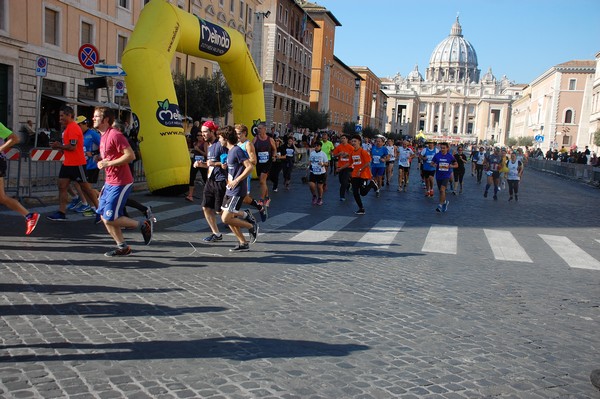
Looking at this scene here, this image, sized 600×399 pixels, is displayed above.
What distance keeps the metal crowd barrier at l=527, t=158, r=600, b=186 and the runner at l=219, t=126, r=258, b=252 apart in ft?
86.1

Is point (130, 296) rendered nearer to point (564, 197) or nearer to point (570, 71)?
point (564, 197)

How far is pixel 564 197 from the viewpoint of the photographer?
71.5 feet

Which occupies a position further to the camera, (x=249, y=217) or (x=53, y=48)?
(x=53, y=48)

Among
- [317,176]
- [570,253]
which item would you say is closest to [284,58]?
[317,176]

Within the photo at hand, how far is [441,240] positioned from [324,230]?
6.49 feet

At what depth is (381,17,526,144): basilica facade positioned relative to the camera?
17550cm

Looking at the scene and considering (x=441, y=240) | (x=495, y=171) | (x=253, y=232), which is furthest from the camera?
(x=495, y=171)

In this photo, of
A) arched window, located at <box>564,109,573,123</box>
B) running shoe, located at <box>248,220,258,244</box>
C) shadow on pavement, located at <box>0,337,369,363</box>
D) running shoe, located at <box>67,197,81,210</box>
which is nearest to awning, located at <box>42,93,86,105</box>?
running shoe, located at <box>67,197,81,210</box>

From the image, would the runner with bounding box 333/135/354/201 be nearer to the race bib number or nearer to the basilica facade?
the race bib number

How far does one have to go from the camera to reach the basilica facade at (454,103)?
17550 centimetres

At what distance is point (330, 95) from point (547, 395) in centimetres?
7907

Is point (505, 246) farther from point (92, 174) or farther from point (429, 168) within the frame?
point (429, 168)

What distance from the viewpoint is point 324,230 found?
404 inches

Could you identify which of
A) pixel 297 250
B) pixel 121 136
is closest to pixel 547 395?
pixel 297 250
